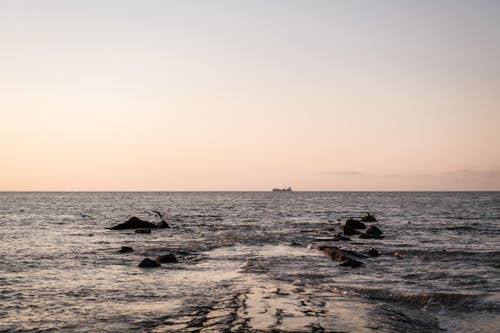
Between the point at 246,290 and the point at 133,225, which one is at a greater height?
the point at 246,290

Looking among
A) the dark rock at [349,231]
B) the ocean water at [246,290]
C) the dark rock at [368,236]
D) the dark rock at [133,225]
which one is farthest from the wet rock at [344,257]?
the dark rock at [133,225]

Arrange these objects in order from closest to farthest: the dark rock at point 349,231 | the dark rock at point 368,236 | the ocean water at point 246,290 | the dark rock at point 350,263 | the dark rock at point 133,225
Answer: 1. the ocean water at point 246,290
2. the dark rock at point 350,263
3. the dark rock at point 368,236
4. the dark rock at point 349,231
5. the dark rock at point 133,225

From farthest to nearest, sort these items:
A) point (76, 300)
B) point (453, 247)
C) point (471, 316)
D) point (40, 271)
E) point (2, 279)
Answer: point (453, 247)
point (40, 271)
point (2, 279)
point (76, 300)
point (471, 316)

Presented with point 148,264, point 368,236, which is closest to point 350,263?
point 148,264

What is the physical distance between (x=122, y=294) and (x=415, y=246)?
72.9 ft

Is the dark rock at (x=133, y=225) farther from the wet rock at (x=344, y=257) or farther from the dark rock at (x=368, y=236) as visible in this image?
the wet rock at (x=344, y=257)

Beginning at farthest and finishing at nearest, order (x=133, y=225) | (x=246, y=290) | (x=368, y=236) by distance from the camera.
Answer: (x=133, y=225) → (x=368, y=236) → (x=246, y=290)

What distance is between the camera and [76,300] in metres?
14.8

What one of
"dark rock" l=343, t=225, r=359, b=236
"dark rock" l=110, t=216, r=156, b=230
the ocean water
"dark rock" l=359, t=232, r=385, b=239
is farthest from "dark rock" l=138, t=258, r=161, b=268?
"dark rock" l=110, t=216, r=156, b=230

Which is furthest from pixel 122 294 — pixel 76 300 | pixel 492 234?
pixel 492 234

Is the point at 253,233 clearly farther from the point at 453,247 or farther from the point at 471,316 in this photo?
the point at 471,316

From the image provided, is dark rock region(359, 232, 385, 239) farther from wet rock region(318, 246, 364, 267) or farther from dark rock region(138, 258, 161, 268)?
dark rock region(138, 258, 161, 268)

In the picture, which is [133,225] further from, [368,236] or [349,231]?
[368,236]

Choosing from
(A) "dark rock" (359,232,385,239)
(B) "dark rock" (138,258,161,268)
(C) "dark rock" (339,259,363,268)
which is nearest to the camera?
(B) "dark rock" (138,258,161,268)
